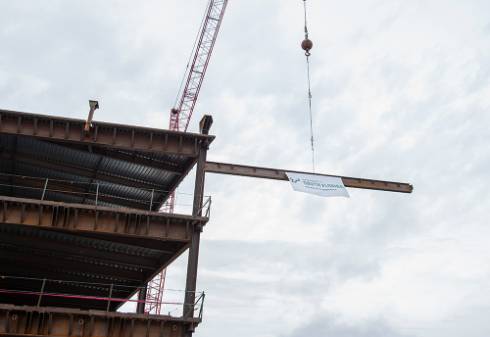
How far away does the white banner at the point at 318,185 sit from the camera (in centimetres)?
2320

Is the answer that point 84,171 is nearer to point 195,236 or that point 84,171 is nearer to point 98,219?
point 98,219

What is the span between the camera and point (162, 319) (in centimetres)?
1753

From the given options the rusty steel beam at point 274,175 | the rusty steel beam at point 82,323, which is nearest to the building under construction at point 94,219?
the rusty steel beam at point 82,323

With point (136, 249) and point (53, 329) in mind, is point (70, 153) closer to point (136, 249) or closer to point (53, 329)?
point (136, 249)

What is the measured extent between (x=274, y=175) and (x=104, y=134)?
27.3ft

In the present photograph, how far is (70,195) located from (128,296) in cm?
883

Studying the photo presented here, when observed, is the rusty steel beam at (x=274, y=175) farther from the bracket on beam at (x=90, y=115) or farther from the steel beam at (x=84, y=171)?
A: the bracket on beam at (x=90, y=115)

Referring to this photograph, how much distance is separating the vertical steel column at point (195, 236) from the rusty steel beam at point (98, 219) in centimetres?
41

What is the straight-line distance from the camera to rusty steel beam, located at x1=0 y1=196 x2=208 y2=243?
1877 cm

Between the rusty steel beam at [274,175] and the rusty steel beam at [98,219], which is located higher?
the rusty steel beam at [274,175]

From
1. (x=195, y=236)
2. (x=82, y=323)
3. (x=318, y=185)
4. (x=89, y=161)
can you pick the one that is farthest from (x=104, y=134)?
(x=318, y=185)

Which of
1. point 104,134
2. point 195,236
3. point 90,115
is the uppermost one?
point 90,115

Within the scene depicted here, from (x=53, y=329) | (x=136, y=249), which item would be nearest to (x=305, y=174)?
(x=136, y=249)

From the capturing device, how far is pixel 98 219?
63.5 ft
